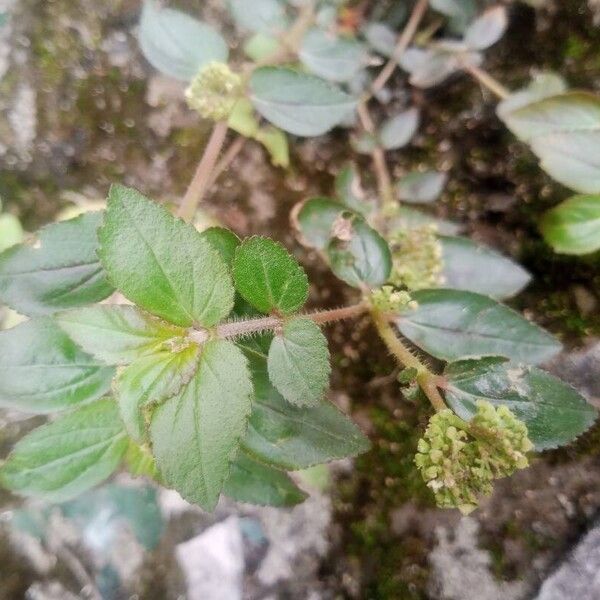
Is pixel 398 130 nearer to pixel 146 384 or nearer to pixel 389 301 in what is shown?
pixel 389 301

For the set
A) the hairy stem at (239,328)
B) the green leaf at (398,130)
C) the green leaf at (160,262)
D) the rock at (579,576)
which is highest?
the green leaf at (160,262)

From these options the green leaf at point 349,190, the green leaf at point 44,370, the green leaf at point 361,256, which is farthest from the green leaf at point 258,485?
the green leaf at point 349,190

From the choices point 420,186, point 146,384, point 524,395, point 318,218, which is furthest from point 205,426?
point 420,186

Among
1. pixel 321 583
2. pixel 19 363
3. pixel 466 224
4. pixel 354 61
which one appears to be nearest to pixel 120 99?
pixel 354 61

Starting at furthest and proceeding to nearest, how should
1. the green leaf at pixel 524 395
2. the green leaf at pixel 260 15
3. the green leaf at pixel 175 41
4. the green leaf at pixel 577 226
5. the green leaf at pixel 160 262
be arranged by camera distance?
1. the green leaf at pixel 260 15
2. the green leaf at pixel 175 41
3. the green leaf at pixel 577 226
4. the green leaf at pixel 524 395
5. the green leaf at pixel 160 262

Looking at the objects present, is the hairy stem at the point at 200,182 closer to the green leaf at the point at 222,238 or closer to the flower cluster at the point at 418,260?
the green leaf at the point at 222,238

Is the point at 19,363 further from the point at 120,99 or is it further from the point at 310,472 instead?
the point at 120,99

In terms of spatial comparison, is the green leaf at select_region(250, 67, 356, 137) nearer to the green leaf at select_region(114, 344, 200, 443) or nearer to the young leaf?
the young leaf

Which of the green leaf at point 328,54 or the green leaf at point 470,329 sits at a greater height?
the green leaf at point 328,54
